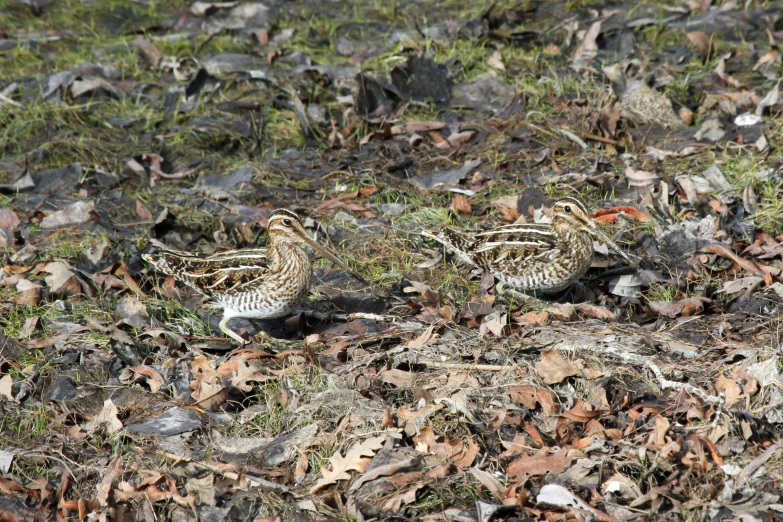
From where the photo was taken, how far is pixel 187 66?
396 inches

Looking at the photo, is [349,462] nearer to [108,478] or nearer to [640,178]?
[108,478]

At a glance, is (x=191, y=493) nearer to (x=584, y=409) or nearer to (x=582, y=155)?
(x=584, y=409)

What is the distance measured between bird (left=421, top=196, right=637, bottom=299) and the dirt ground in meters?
0.18

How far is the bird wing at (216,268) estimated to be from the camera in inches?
258

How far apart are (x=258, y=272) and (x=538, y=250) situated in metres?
1.94

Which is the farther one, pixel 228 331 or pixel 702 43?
pixel 702 43

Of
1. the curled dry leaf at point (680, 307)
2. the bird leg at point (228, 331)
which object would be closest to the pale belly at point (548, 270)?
the curled dry leaf at point (680, 307)

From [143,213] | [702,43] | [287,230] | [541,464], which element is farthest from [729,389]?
[702,43]

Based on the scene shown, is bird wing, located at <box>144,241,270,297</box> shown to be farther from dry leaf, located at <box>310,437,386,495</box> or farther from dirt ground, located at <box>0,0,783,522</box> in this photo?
dry leaf, located at <box>310,437,386,495</box>

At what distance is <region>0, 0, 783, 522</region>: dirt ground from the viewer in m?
4.79

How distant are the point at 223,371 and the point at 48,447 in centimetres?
108

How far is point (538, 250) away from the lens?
6586 millimetres

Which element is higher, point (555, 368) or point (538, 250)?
point (555, 368)

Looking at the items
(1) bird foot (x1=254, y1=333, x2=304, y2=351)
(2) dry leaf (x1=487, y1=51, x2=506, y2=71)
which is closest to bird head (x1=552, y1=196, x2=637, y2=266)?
(1) bird foot (x1=254, y1=333, x2=304, y2=351)
